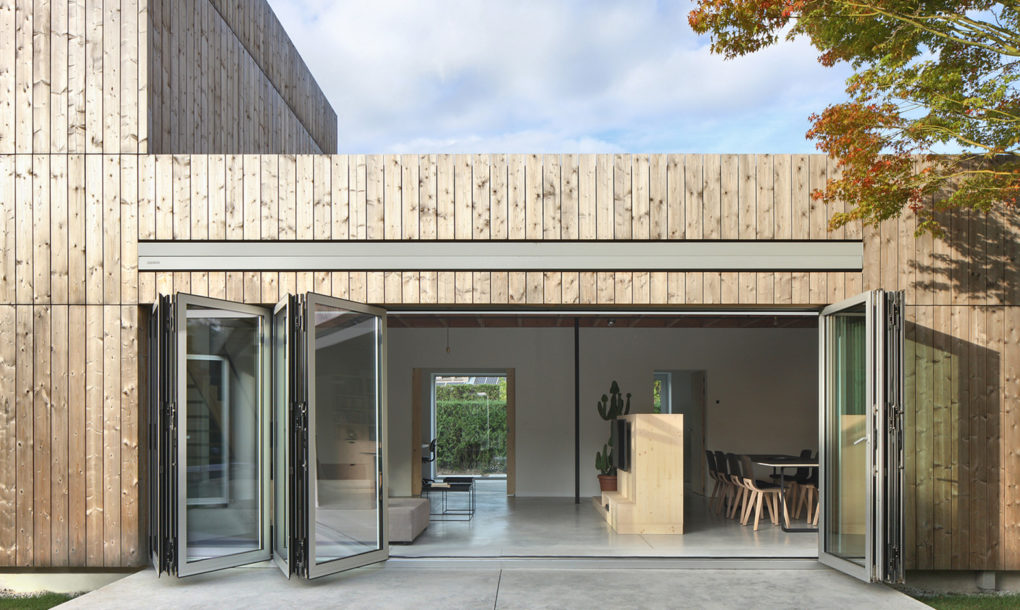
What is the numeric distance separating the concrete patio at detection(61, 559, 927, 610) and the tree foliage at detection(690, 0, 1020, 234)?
2.93 m

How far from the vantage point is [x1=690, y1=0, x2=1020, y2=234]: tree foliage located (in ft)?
20.8

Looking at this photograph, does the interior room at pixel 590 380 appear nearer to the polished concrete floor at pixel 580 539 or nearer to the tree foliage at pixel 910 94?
the polished concrete floor at pixel 580 539

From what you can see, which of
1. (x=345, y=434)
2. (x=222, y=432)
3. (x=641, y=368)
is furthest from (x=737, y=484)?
(x=222, y=432)

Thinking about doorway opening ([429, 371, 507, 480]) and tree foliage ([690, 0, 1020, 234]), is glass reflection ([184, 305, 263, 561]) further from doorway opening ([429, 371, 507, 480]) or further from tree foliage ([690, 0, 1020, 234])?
doorway opening ([429, 371, 507, 480])

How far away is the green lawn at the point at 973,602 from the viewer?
279 inches

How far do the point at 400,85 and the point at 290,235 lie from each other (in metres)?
34.5

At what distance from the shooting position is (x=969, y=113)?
6.36m

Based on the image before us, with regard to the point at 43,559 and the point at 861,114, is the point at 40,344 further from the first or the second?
the point at 861,114

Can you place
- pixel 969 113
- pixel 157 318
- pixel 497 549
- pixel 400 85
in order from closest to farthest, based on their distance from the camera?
pixel 969 113 < pixel 157 318 < pixel 497 549 < pixel 400 85

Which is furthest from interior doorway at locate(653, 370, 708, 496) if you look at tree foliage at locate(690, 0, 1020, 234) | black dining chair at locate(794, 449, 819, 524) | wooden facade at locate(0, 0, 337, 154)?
wooden facade at locate(0, 0, 337, 154)

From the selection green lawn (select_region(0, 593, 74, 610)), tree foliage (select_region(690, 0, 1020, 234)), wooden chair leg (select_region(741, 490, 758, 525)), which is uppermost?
tree foliage (select_region(690, 0, 1020, 234))

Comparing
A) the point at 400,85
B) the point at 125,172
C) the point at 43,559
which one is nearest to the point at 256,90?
the point at 125,172

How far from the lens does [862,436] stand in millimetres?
6957

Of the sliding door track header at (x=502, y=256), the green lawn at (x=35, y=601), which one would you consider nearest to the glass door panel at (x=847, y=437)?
the sliding door track header at (x=502, y=256)
